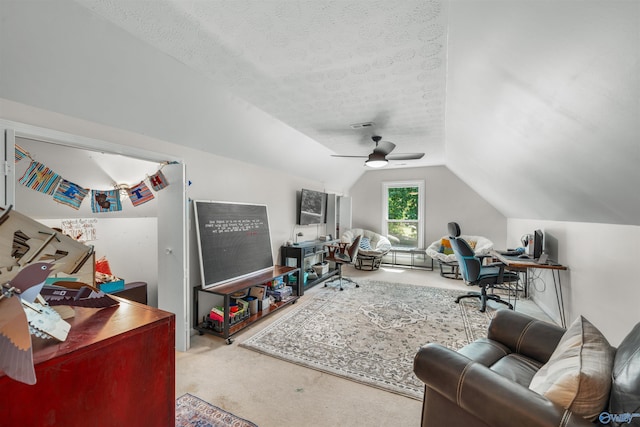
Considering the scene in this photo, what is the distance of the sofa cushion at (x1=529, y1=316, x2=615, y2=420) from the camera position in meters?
0.98

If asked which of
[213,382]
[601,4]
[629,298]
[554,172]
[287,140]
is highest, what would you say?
[287,140]

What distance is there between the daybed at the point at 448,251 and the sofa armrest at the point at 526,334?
370 centimetres

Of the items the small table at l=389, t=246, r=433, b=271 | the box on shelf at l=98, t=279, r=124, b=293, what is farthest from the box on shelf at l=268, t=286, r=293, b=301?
the small table at l=389, t=246, r=433, b=271

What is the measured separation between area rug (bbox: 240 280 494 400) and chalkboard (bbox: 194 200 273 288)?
788 mm

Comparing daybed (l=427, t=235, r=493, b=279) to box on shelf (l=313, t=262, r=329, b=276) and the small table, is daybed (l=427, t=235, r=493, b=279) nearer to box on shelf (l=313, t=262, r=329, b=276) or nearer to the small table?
the small table

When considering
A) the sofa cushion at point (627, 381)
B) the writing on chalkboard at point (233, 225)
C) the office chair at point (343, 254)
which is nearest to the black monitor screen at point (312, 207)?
the office chair at point (343, 254)

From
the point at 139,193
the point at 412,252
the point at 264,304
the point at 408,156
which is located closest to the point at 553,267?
the point at 408,156

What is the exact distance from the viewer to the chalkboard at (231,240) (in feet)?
9.85

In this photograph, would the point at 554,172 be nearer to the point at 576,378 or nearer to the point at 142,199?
the point at 576,378

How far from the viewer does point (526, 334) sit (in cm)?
179

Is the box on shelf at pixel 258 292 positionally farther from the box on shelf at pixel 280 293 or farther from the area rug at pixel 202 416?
the area rug at pixel 202 416

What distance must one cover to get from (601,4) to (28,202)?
13.9 ft

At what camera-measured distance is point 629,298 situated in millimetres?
2191

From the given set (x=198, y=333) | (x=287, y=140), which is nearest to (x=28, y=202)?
(x=198, y=333)
